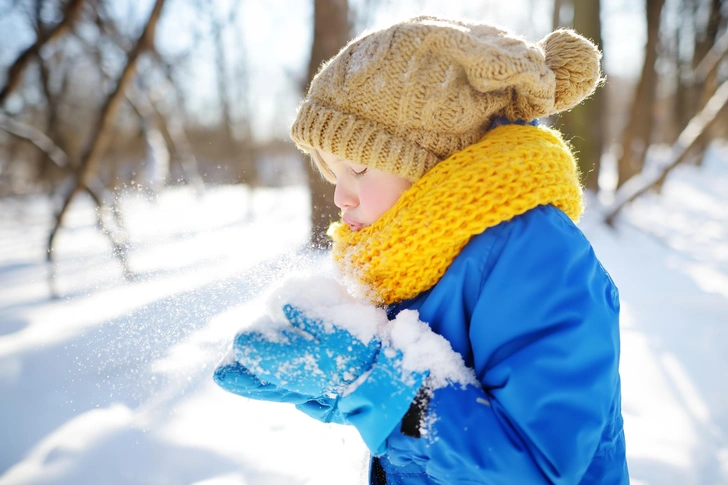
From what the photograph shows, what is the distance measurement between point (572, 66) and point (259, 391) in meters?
1.08

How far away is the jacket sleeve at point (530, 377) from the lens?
2.52 feet

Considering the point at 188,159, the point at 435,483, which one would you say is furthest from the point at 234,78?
the point at 435,483

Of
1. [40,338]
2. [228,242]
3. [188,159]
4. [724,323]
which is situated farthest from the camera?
[188,159]

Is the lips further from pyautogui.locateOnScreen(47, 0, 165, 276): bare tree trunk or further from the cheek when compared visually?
pyautogui.locateOnScreen(47, 0, 165, 276): bare tree trunk

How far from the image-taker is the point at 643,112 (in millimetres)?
7758

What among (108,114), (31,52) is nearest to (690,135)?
(108,114)

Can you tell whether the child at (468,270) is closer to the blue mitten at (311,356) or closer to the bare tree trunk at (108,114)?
the blue mitten at (311,356)

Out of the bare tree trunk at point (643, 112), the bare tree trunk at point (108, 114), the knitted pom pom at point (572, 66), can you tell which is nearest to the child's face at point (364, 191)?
the knitted pom pom at point (572, 66)

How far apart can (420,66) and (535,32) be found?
14.2 metres

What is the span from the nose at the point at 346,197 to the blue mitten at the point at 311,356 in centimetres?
33

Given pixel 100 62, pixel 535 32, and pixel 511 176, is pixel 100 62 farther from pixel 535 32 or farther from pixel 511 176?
pixel 535 32

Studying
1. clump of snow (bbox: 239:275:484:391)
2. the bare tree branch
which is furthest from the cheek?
the bare tree branch

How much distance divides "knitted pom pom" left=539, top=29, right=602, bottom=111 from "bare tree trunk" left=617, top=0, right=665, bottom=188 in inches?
255

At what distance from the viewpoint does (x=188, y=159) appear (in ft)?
18.7
